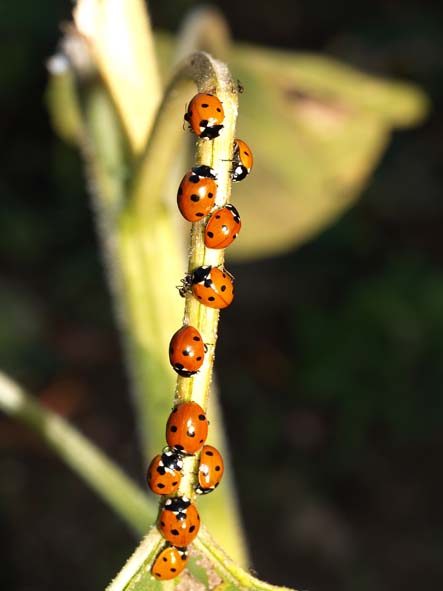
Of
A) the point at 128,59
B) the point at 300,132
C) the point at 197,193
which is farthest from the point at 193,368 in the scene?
the point at 300,132

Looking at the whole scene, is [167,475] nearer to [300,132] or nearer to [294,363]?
[300,132]

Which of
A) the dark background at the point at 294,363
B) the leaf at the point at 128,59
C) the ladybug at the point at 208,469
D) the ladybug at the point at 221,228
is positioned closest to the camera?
the ladybug at the point at 221,228

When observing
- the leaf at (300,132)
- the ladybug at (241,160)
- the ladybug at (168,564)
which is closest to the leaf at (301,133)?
the leaf at (300,132)

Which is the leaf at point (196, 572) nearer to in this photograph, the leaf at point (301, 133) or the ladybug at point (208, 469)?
the ladybug at point (208, 469)

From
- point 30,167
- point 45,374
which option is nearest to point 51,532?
point 45,374

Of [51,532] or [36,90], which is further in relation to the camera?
[36,90]

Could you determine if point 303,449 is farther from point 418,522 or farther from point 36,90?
point 36,90
